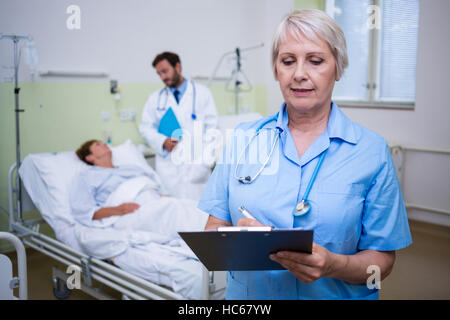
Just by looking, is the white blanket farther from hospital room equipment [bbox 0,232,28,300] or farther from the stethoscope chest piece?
the stethoscope chest piece

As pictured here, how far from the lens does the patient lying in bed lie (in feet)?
6.21

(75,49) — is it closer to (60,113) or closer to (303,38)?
(60,113)

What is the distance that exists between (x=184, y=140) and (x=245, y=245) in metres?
1.94

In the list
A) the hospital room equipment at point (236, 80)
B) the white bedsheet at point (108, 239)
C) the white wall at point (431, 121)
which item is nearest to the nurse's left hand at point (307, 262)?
the white bedsheet at point (108, 239)

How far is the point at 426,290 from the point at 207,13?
2221 millimetres

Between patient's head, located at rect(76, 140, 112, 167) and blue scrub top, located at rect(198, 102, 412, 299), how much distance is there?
5.22 feet

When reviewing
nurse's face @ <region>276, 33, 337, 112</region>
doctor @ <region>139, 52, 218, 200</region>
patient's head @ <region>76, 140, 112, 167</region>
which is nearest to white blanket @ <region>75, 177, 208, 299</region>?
patient's head @ <region>76, 140, 112, 167</region>

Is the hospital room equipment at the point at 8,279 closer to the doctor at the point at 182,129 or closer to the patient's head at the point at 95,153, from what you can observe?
the patient's head at the point at 95,153

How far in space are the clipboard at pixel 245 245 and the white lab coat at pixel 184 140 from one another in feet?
5.48

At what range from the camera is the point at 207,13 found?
9.53 feet

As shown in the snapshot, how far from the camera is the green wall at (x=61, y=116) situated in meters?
1.71

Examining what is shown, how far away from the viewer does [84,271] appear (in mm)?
1758

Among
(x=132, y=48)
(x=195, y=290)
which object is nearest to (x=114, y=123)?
(x=132, y=48)

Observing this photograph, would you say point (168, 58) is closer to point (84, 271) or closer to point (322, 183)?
point (84, 271)
